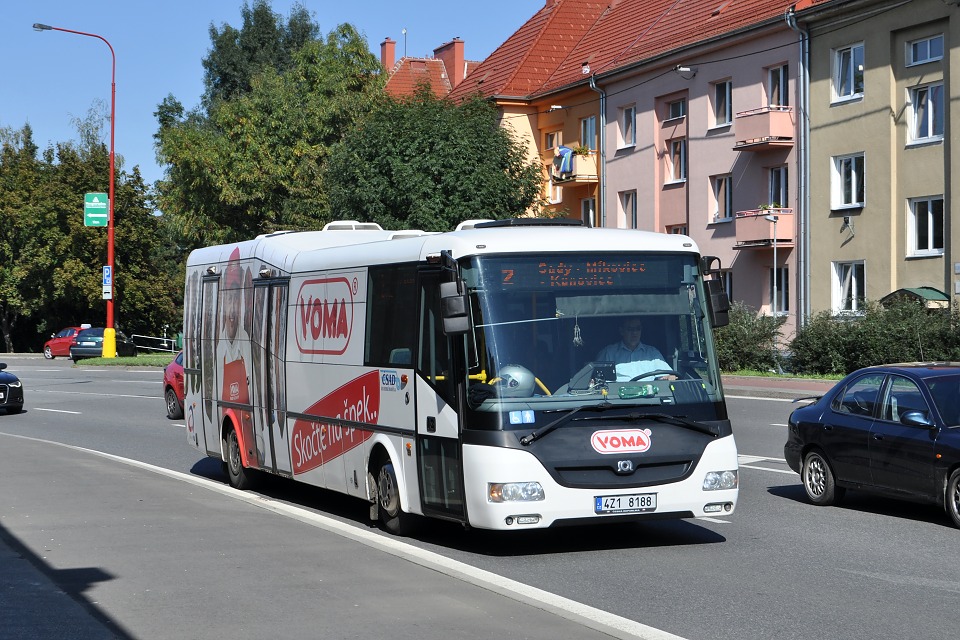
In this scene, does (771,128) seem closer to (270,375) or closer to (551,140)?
(551,140)

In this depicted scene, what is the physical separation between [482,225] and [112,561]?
4.08m

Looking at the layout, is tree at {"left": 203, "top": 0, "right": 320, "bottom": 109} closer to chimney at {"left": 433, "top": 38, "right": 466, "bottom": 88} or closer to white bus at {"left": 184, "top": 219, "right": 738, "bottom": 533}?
chimney at {"left": 433, "top": 38, "right": 466, "bottom": 88}

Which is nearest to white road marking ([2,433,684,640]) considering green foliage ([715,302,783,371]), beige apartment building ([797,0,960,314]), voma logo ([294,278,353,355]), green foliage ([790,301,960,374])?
voma logo ([294,278,353,355])

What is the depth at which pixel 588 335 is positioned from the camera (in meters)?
9.70

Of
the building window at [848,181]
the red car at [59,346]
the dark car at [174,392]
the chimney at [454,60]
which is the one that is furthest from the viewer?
the chimney at [454,60]

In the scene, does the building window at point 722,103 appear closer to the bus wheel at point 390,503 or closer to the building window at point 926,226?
the building window at point 926,226

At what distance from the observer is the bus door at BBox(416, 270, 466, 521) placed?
381 inches

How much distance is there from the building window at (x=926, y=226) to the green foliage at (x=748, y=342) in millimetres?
4280

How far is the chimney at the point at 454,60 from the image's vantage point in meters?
70.0

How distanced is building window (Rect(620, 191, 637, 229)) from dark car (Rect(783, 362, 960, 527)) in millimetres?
34939

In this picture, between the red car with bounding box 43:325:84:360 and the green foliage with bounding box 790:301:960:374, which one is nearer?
the green foliage with bounding box 790:301:960:374

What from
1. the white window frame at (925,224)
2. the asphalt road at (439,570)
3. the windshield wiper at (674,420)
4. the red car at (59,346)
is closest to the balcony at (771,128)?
the white window frame at (925,224)

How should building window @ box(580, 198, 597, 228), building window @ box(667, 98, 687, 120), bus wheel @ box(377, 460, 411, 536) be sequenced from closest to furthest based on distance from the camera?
1. bus wheel @ box(377, 460, 411, 536)
2. building window @ box(667, 98, 687, 120)
3. building window @ box(580, 198, 597, 228)

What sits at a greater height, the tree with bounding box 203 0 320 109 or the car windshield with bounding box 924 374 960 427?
the tree with bounding box 203 0 320 109
